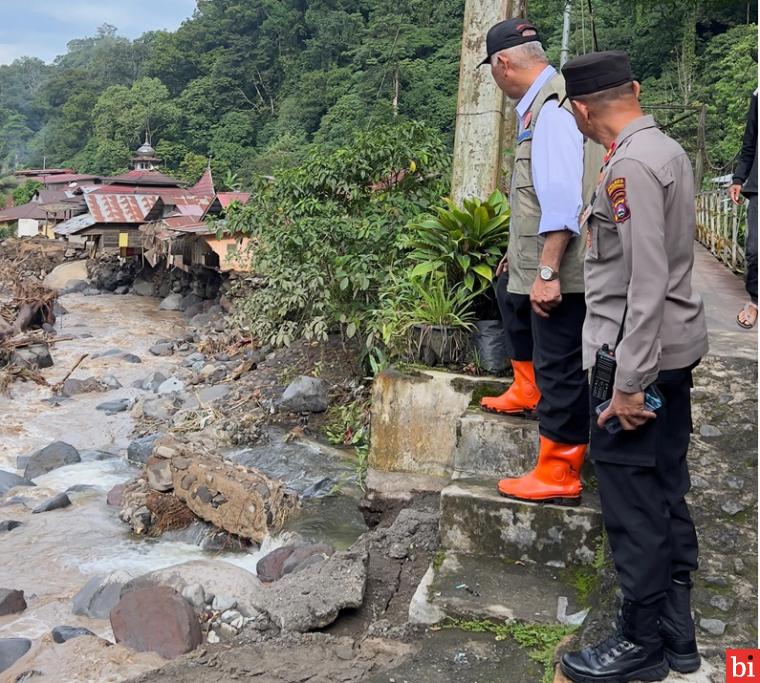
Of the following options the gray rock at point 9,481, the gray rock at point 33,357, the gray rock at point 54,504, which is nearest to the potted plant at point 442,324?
the gray rock at point 54,504

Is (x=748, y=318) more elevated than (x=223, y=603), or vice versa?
(x=748, y=318)

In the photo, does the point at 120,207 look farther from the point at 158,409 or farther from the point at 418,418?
the point at 418,418

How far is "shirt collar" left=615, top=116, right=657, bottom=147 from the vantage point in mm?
2385

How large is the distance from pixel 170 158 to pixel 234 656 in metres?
54.1

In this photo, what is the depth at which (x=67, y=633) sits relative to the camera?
495cm

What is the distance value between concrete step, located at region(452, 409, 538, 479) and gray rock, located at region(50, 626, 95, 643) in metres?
2.69

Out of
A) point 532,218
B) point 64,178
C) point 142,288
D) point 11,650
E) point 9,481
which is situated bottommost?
point 9,481

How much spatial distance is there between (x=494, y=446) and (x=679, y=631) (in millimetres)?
1509

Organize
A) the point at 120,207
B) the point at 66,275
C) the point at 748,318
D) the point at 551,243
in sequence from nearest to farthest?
the point at 551,243
the point at 748,318
the point at 120,207
the point at 66,275

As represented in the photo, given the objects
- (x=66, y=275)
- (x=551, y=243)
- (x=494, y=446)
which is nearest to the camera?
(x=551, y=243)

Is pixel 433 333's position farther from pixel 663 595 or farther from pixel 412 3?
pixel 412 3

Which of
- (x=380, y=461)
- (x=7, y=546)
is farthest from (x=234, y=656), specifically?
(x=7, y=546)

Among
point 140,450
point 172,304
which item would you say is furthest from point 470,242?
point 172,304

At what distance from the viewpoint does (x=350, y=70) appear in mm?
46188
